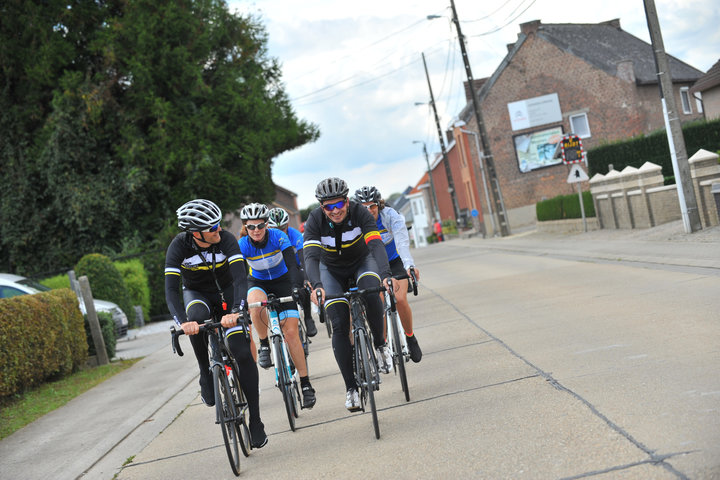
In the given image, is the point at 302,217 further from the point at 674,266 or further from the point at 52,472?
the point at 52,472

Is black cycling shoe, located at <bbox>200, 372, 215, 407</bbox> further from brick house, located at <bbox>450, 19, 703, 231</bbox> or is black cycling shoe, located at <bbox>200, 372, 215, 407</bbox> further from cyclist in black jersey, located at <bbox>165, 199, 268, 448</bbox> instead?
brick house, located at <bbox>450, 19, 703, 231</bbox>

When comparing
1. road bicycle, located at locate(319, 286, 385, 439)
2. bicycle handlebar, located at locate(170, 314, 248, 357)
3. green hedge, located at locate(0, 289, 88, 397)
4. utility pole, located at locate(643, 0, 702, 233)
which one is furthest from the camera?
utility pole, located at locate(643, 0, 702, 233)

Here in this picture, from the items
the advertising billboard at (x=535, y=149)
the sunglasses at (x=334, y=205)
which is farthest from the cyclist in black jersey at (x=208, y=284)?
the advertising billboard at (x=535, y=149)

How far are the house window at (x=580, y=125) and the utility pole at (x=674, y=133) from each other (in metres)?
33.4

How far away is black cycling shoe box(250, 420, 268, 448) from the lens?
617cm

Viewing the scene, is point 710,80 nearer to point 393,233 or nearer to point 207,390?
point 393,233

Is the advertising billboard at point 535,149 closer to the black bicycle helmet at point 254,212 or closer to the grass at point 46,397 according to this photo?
the grass at point 46,397

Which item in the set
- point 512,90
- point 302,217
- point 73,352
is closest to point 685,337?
point 73,352

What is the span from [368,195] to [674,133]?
12.0m

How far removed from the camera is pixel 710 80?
1288 inches

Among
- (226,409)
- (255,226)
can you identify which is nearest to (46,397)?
(255,226)

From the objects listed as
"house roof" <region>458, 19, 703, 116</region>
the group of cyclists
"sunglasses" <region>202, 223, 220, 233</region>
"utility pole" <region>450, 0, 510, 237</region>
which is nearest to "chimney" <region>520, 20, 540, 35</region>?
"house roof" <region>458, 19, 703, 116</region>

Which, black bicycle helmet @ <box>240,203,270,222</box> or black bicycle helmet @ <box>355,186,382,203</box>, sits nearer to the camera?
black bicycle helmet @ <box>240,203,270,222</box>

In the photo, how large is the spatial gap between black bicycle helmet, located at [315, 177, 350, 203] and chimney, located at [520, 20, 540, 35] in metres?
46.7
